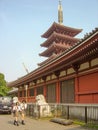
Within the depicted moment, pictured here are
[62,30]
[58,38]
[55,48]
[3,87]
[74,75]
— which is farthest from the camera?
[3,87]

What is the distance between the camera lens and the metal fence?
1373 centimetres

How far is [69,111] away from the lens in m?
17.1

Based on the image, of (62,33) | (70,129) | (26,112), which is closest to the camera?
(70,129)

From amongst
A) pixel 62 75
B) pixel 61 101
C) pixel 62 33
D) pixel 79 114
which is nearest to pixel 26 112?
pixel 61 101

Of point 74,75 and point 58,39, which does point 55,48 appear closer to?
point 58,39

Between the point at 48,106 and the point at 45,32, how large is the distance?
110ft

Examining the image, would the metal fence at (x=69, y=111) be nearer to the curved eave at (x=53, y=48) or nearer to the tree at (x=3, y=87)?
the curved eave at (x=53, y=48)

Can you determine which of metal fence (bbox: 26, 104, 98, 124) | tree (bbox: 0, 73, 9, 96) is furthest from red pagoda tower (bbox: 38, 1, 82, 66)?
metal fence (bbox: 26, 104, 98, 124)

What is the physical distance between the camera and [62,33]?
166 feet

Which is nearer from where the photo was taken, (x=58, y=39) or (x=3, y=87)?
(x=58, y=39)

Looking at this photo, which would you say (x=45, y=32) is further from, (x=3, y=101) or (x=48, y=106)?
(x=48, y=106)

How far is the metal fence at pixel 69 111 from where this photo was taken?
13733mm

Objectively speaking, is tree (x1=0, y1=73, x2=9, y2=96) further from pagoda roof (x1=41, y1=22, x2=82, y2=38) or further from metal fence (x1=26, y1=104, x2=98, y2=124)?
metal fence (x1=26, y1=104, x2=98, y2=124)

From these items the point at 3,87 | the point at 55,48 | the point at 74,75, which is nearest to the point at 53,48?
the point at 55,48
